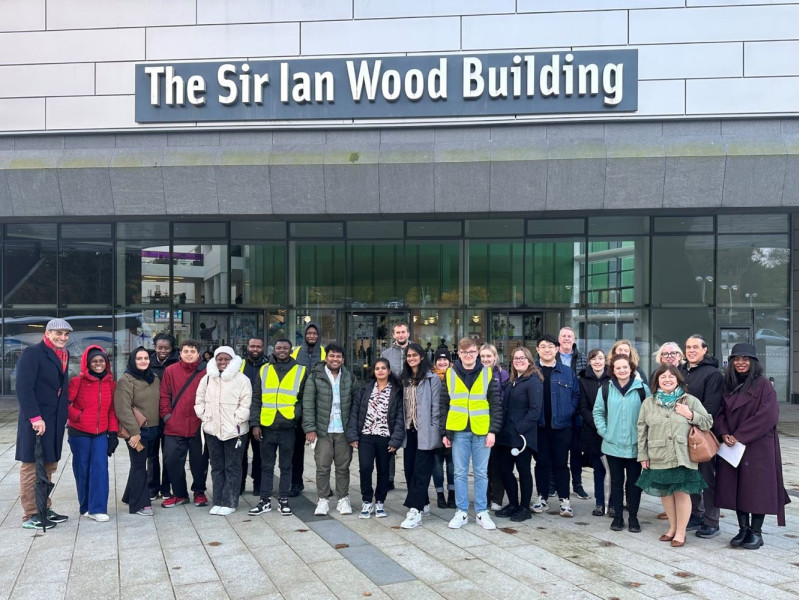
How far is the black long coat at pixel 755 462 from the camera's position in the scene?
20.1 ft

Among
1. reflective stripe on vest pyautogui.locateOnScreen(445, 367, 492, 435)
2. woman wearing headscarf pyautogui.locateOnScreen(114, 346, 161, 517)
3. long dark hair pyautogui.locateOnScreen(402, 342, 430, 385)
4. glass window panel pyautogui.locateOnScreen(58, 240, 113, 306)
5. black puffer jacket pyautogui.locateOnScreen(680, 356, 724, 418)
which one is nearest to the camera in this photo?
black puffer jacket pyautogui.locateOnScreen(680, 356, 724, 418)

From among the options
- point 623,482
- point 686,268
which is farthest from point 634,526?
point 686,268

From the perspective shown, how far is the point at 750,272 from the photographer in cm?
1702

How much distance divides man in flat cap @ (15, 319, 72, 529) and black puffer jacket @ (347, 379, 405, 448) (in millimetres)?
2820

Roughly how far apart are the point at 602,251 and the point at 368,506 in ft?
38.8

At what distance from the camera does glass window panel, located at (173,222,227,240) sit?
17619 mm

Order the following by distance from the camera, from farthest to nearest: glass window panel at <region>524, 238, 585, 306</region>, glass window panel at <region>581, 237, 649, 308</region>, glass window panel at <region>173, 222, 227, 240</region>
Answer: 1. glass window panel at <region>173, 222, 227, 240</region>
2. glass window panel at <region>524, 238, 585, 306</region>
3. glass window panel at <region>581, 237, 649, 308</region>

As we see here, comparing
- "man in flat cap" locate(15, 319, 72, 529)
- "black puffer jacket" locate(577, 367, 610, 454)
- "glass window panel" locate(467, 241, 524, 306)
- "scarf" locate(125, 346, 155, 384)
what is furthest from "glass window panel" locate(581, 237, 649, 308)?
"man in flat cap" locate(15, 319, 72, 529)

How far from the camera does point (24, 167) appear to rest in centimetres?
1461

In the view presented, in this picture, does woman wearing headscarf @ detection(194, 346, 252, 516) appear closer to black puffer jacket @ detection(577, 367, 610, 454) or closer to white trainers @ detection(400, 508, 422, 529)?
white trainers @ detection(400, 508, 422, 529)

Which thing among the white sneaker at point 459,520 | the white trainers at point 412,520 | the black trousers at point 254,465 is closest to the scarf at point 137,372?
the black trousers at point 254,465

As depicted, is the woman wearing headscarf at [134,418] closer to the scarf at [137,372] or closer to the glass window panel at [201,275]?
the scarf at [137,372]

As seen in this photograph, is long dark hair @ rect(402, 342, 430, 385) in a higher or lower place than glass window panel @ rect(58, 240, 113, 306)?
lower

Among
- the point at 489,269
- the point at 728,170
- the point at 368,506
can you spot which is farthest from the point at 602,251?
the point at 368,506
